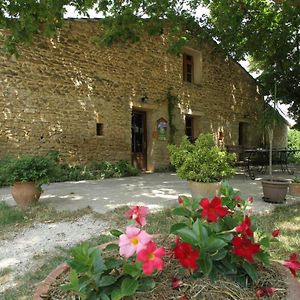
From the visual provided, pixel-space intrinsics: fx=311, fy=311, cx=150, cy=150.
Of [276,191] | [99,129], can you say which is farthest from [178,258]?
[99,129]

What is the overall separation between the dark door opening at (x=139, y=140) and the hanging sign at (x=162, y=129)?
0.50 meters

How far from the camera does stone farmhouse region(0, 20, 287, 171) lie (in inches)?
309

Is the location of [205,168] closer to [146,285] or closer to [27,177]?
[27,177]

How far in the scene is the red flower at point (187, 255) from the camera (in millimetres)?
1207

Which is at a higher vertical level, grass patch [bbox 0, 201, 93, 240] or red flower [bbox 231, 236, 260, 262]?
red flower [bbox 231, 236, 260, 262]

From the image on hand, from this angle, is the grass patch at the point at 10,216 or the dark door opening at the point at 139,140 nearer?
the grass patch at the point at 10,216

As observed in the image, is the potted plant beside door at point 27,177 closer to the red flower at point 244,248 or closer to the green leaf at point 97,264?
the green leaf at point 97,264

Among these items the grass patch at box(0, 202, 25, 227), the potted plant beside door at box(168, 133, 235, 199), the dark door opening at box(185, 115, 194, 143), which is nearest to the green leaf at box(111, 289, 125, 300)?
the grass patch at box(0, 202, 25, 227)

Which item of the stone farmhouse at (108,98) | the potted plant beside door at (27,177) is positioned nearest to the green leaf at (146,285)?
the potted plant beside door at (27,177)

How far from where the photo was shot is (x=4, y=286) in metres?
2.53

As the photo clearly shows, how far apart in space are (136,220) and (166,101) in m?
10.1

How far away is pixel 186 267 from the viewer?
1223mm

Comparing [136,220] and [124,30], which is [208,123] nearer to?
[124,30]

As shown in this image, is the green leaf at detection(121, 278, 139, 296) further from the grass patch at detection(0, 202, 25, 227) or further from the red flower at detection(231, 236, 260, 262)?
the grass patch at detection(0, 202, 25, 227)
